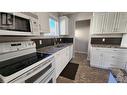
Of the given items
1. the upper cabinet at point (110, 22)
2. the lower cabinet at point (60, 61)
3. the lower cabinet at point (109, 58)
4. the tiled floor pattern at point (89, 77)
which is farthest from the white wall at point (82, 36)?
the lower cabinet at point (60, 61)

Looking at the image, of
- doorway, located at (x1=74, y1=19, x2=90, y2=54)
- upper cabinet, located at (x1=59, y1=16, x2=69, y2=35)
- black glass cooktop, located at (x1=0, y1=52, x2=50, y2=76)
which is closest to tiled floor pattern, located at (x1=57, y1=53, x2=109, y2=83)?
black glass cooktop, located at (x1=0, y1=52, x2=50, y2=76)

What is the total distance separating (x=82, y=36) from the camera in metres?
5.09

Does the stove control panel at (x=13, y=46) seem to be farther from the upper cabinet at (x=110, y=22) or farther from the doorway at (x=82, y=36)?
the doorway at (x=82, y=36)

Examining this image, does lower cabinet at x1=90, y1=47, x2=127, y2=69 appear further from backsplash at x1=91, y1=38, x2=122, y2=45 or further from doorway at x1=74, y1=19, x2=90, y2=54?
doorway at x1=74, y1=19, x2=90, y2=54

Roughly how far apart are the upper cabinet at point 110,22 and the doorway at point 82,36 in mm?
2042

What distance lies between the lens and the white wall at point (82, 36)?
Answer: 16.0 feet

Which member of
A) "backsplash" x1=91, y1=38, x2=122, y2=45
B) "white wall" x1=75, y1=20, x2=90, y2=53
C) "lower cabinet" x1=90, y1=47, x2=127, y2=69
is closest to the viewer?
"lower cabinet" x1=90, y1=47, x2=127, y2=69

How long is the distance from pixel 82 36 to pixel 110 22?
8.23 feet

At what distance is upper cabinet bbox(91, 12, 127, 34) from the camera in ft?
8.13

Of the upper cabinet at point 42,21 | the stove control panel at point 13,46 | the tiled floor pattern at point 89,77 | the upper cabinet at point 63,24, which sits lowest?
the tiled floor pattern at point 89,77

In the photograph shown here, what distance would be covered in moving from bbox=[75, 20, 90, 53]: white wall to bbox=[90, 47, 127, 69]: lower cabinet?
2.32 meters

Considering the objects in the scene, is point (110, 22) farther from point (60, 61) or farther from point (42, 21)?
point (42, 21)
